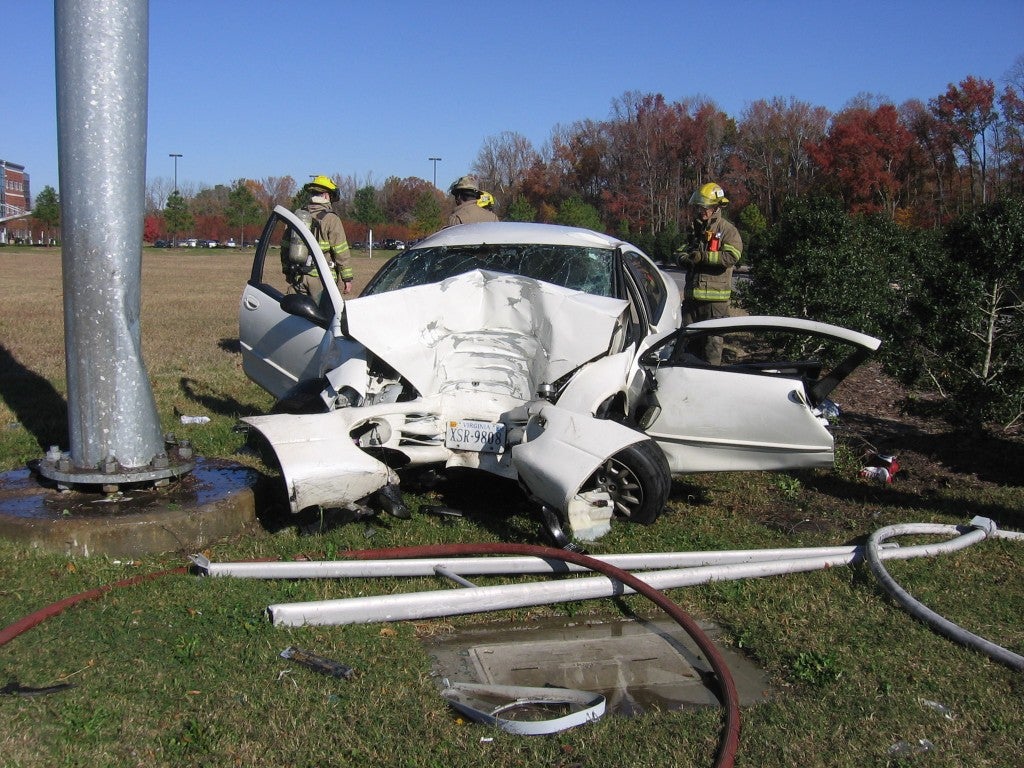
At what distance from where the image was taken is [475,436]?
5.52 m

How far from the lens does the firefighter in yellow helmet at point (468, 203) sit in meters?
9.95

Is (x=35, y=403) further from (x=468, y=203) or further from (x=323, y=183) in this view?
(x=468, y=203)

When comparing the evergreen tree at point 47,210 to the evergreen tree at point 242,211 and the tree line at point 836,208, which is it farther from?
the evergreen tree at point 242,211

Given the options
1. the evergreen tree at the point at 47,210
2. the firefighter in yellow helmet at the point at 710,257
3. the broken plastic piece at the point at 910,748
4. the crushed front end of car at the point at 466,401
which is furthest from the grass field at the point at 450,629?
the evergreen tree at the point at 47,210

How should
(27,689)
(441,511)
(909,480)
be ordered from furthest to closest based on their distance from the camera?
(909,480)
(441,511)
(27,689)

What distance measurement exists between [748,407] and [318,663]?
2888mm

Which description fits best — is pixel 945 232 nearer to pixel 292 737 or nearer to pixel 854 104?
pixel 292 737

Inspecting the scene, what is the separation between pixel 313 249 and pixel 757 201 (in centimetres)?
5392

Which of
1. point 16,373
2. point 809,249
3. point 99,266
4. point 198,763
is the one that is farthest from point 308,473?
point 809,249

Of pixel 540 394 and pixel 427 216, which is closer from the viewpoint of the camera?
pixel 540 394

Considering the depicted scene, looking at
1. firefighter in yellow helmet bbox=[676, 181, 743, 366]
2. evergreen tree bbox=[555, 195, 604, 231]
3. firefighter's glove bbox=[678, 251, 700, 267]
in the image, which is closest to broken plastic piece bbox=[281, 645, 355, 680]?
firefighter in yellow helmet bbox=[676, 181, 743, 366]

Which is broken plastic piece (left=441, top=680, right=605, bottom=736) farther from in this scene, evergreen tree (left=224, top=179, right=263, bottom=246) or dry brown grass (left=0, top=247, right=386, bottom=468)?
evergreen tree (left=224, top=179, right=263, bottom=246)

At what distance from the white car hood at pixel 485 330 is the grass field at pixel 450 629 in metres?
0.84

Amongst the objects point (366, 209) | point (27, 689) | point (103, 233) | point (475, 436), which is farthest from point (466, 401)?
point (366, 209)
